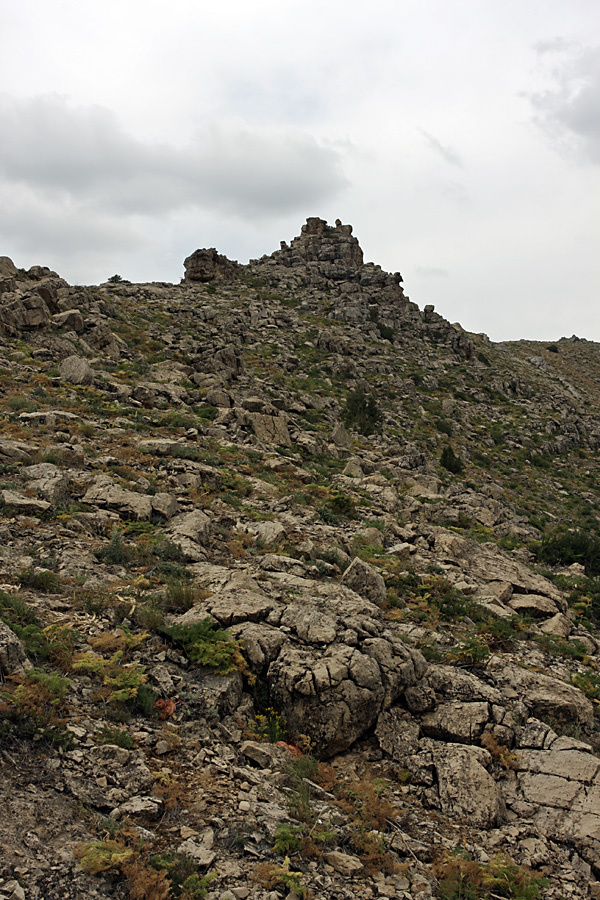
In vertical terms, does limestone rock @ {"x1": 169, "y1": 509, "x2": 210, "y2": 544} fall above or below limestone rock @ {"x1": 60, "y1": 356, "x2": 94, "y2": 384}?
below

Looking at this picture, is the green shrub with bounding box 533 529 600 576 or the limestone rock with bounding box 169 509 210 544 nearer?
the limestone rock with bounding box 169 509 210 544

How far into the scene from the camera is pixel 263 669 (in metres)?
7.42

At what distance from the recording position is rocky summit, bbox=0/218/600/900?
4945mm

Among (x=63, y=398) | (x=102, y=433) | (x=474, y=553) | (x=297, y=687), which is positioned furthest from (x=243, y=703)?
(x=63, y=398)

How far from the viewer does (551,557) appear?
61.1 ft

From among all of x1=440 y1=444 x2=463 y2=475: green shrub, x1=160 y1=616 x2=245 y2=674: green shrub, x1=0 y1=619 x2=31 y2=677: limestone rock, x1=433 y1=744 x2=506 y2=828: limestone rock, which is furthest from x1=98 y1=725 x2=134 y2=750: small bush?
x1=440 y1=444 x2=463 y2=475: green shrub

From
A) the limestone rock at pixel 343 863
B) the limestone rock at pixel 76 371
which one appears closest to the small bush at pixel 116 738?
the limestone rock at pixel 343 863

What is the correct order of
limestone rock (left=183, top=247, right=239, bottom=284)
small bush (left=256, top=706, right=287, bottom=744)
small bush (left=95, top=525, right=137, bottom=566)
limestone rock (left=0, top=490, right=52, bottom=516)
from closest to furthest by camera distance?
1. small bush (left=256, top=706, right=287, bottom=744)
2. small bush (left=95, top=525, right=137, bottom=566)
3. limestone rock (left=0, top=490, right=52, bottom=516)
4. limestone rock (left=183, top=247, right=239, bottom=284)

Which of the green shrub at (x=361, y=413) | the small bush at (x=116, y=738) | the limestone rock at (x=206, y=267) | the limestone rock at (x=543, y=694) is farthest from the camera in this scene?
the limestone rock at (x=206, y=267)

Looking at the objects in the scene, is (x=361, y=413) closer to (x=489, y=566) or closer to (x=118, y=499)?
(x=489, y=566)

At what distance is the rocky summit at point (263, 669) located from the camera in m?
4.95

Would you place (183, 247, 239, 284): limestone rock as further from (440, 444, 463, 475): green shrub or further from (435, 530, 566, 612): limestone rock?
(435, 530, 566, 612): limestone rock

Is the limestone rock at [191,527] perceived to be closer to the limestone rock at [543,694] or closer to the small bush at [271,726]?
the small bush at [271,726]

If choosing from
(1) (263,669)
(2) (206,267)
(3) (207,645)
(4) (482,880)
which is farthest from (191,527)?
(2) (206,267)
